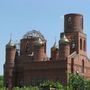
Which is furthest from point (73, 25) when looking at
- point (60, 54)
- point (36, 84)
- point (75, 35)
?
point (36, 84)

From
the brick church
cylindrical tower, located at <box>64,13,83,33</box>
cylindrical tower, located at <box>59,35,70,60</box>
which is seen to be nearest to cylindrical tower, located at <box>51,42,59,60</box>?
the brick church

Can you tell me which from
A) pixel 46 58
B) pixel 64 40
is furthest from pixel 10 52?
pixel 64 40

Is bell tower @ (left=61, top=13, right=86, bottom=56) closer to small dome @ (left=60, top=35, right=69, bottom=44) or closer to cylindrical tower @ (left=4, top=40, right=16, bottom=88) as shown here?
small dome @ (left=60, top=35, right=69, bottom=44)

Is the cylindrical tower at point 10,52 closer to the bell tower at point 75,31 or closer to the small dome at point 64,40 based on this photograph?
the small dome at point 64,40

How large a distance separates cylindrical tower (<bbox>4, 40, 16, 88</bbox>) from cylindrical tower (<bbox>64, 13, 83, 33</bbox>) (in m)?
8.90

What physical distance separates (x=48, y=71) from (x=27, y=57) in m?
5.48

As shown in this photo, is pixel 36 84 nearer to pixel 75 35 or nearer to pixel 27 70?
pixel 27 70

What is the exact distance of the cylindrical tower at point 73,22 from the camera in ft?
244

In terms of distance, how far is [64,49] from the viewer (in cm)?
7050

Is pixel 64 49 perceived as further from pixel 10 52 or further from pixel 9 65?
pixel 9 65

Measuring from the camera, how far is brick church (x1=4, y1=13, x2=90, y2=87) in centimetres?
7031

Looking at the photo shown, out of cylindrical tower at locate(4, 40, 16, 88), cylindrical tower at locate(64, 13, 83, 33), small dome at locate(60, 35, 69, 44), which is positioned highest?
→ cylindrical tower at locate(64, 13, 83, 33)

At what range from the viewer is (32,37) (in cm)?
7644

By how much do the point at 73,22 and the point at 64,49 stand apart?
19.7ft
